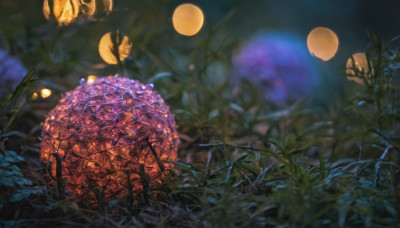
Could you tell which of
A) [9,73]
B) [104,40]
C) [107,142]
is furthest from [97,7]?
[107,142]

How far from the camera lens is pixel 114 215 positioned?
2.19 feet

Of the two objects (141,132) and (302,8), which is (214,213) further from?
(302,8)

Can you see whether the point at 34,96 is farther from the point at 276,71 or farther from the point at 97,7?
the point at 276,71

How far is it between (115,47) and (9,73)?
12.3 inches

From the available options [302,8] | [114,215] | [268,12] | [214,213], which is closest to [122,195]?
[114,215]

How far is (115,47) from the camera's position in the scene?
1.04 metres

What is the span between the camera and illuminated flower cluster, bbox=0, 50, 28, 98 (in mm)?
975

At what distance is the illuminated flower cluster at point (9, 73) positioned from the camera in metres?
0.97

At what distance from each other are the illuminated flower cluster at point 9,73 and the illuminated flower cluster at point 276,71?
854 mm

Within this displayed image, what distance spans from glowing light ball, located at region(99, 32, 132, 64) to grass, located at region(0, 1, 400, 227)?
0.05 metres

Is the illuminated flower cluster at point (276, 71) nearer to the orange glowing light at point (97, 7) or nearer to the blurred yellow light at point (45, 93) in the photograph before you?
the orange glowing light at point (97, 7)

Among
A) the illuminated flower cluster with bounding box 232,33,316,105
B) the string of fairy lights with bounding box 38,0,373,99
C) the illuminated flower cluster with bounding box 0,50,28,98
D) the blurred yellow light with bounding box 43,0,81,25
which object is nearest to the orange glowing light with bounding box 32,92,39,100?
the string of fairy lights with bounding box 38,0,373,99

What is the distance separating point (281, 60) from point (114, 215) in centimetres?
119

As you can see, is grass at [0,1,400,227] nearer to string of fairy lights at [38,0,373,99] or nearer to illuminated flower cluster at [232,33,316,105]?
string of fairy lights at [38,0,373,99]
